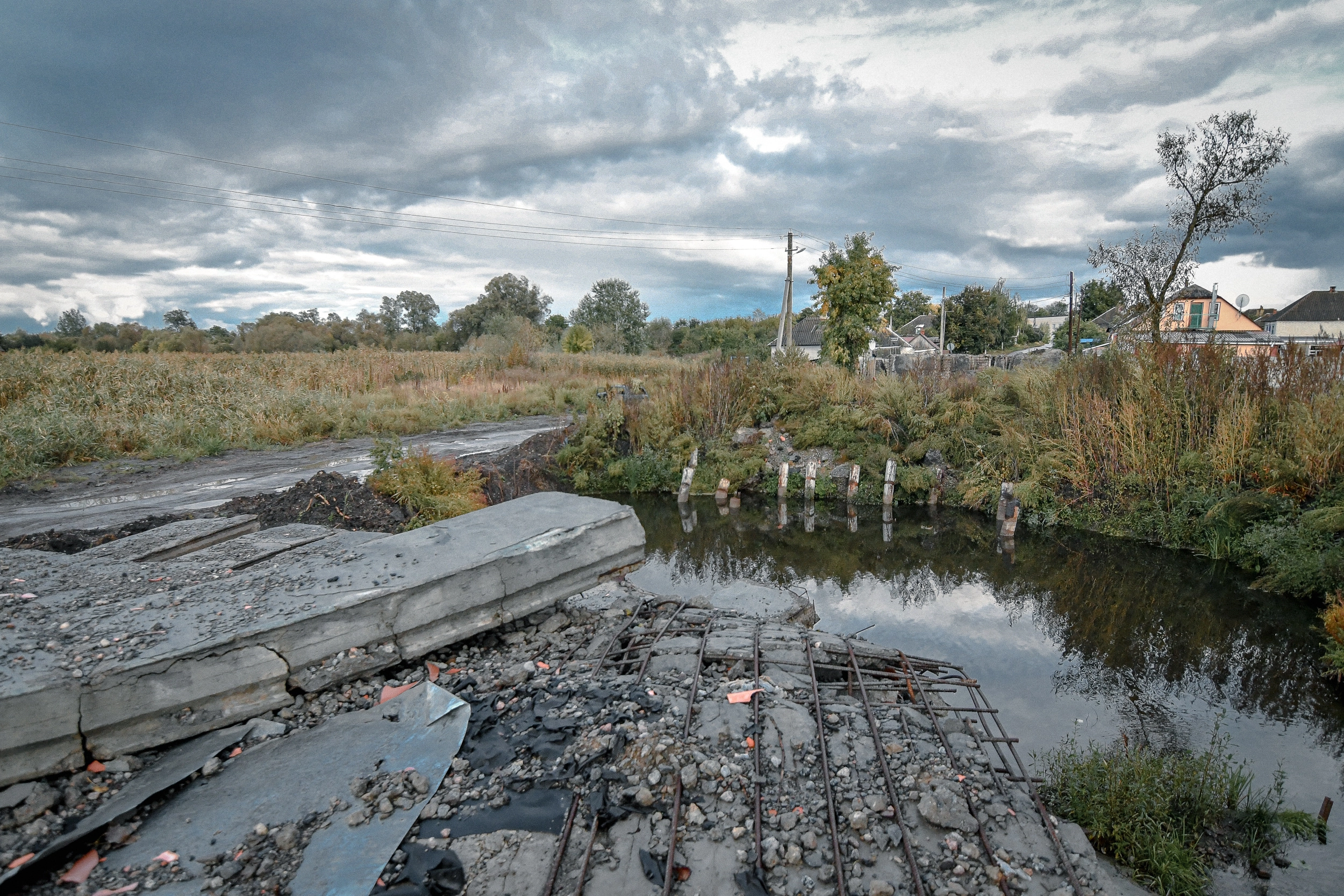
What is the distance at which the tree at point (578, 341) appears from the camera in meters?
36.7

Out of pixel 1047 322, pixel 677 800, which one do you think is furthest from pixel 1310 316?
pixel 677 800

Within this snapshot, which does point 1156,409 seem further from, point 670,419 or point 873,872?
point 873,872

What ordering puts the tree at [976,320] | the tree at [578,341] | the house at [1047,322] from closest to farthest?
1. the tree at [578,341]
2. the tree at [976,320]
3. the house at [1047,322]

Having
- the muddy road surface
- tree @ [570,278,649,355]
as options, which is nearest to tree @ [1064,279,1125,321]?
tree @ [570,278,649,355]

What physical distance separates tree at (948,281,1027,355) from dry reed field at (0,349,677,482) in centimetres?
3229

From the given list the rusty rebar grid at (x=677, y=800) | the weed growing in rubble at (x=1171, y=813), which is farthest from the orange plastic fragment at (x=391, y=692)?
the weed growing in rubble at (x=1171, y=813)

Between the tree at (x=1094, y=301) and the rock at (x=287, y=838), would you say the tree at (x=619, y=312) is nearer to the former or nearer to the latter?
the tree at (x=1094, y=301)

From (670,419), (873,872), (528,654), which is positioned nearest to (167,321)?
(670,419)

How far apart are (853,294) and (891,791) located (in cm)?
1769

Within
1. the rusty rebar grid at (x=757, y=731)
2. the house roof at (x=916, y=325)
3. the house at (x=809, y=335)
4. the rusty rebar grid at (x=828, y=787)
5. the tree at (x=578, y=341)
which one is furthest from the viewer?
the house roof at (x=916, y=325)

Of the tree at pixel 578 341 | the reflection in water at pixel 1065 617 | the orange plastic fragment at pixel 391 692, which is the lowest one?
the reflection in water at pixel 1065 617

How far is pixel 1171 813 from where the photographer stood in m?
3.70

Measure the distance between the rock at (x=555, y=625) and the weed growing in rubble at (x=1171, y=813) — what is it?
131 inches

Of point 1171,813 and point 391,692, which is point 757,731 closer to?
point 391,692
